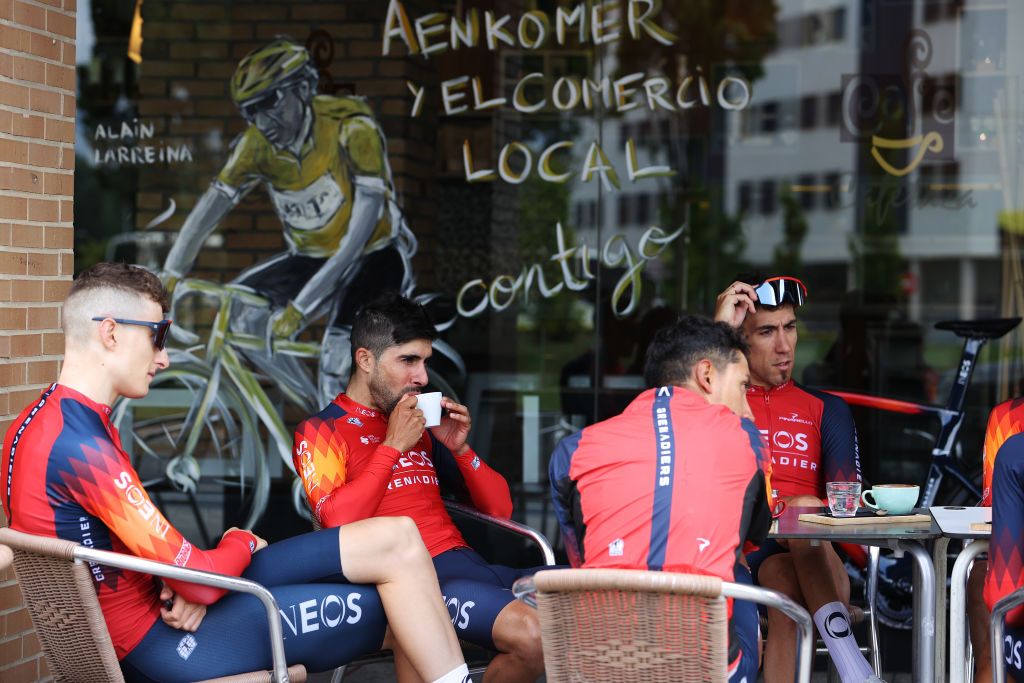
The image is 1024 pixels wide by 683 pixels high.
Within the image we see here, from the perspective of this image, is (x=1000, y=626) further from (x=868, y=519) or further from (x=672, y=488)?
(x=672, y=488)

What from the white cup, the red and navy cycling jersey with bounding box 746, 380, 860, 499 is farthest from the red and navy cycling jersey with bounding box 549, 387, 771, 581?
the red and navy cycling jersey with bounding box 746, 380, 860, 499

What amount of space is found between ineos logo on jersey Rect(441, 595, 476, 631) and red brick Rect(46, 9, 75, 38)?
6.23ft

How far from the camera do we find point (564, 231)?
5582mm

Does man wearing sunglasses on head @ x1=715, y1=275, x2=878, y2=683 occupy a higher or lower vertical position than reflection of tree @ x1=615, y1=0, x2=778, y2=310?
lower

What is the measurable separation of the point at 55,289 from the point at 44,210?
0.73 feet

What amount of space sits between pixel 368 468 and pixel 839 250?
4040 millimetres

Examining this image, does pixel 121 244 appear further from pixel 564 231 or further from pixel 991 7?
pixel 991 7

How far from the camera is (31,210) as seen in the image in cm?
340

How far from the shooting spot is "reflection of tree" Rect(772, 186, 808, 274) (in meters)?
6.55

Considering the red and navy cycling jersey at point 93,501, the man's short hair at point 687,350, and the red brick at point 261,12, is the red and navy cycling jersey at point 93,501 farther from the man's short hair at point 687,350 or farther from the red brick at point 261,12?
the red brick at point 261,12

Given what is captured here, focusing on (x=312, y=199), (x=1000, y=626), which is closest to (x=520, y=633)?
(x=1000, y=626)

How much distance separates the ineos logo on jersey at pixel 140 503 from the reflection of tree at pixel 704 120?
379 centimetres

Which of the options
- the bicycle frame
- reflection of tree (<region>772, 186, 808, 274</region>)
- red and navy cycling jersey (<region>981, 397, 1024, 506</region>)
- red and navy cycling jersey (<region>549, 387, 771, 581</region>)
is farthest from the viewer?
reflection of tree (<region>772, 186, 808, 274</region>)

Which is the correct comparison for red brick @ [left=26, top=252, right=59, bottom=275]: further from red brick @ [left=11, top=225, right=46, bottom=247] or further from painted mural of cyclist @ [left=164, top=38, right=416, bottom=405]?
painted mural of cyclist @ [left=164, top=38, right=416, bottom=405]
